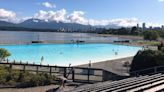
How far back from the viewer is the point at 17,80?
61.1 feet

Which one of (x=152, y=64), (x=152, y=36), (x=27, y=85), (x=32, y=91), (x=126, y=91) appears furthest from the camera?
(x=152, y=36)

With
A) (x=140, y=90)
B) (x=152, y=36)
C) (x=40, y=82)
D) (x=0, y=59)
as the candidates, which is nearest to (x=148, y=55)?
(x=40, y=82)

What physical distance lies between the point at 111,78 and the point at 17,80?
5571 millimetres

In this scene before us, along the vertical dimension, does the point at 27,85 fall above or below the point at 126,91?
below

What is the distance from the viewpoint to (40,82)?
18.2 m

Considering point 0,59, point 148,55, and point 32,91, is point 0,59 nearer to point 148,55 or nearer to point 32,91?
point 148,55

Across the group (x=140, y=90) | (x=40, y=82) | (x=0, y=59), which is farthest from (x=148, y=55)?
(x=0, y=59)

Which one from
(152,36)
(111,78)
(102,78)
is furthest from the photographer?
(152,36)

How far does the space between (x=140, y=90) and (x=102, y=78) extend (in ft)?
45.1

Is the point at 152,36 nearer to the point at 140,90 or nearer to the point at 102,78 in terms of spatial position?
the point at 102,78

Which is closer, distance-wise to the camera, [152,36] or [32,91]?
[32,91]

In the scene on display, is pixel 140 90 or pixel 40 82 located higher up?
pixel 140 90

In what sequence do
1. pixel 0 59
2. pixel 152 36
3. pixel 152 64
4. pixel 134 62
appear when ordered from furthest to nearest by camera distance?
pixel 152 36 → pixel 0 59 → pixel 134 62 → pixel 152 64

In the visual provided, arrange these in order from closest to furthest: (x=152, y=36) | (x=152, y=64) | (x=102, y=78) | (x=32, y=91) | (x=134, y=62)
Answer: (x=32, y=91) → (x=102, y=78) → (x=152, y=64) → (x=134, y=62) → (x=152, y=36)
